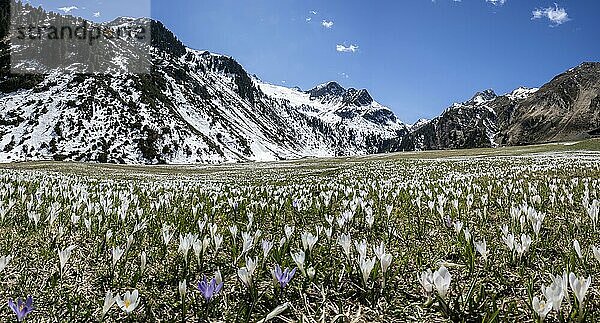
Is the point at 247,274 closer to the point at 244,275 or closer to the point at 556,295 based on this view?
the point at 244,275

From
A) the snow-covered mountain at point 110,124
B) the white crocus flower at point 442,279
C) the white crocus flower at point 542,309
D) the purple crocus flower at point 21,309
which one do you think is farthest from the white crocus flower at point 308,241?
Result: the snow-covered mountain at point 110,124

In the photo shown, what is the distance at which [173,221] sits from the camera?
238 inches

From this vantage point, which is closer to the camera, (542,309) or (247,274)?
(542,309)

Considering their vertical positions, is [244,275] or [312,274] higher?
[244,275]

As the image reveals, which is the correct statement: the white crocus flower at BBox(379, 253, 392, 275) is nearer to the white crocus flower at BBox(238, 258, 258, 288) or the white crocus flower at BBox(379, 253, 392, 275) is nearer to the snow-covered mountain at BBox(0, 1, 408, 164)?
the white crocus flower at BBox(238, 258, 258, 288)

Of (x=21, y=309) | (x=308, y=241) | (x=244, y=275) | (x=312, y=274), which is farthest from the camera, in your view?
(x=308, y=241)

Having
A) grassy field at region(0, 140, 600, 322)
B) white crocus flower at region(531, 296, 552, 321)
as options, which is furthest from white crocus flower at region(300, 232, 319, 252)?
white crocus flower at region(531, 296, 552, 321)

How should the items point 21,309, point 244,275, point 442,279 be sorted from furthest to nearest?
point 244,275, point 442,279, point 21,309

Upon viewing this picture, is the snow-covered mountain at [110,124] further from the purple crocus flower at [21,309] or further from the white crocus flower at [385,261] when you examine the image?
the white crocus flower at [385,261]

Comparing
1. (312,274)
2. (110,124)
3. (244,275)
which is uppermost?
(110,124)

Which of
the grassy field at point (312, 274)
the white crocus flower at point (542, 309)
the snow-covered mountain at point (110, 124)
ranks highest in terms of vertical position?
the snow-covered mountain at point (110, 124)

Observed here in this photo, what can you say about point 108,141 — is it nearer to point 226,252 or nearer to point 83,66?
point 83,66

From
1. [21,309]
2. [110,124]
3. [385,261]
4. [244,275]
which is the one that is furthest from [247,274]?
[110,124]

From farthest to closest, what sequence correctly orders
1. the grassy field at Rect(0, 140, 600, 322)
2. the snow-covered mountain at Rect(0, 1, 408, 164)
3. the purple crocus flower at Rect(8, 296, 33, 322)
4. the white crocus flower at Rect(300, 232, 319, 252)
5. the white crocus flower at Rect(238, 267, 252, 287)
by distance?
the snow-covered mountain at Rect(0, 1, 408, 164) < the white crocus flower at Rect(300, 232, 319, 252) < the white crocus flower at Rect(238, 267, 252, 287) < the grassy field at Rect(0, 140, 600, 322) < the purple crocus flower at Rect(8, 296, 33, 322)
